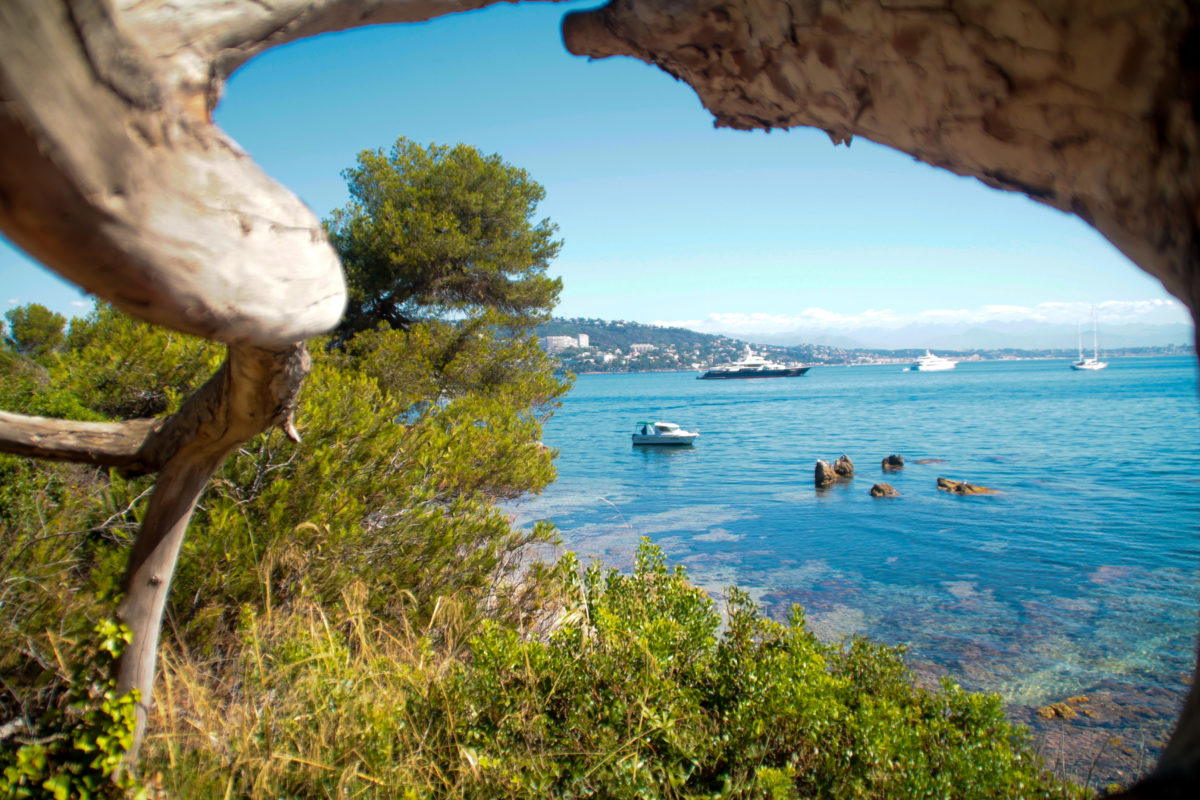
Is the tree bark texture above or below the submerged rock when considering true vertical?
above

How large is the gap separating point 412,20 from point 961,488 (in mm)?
23576

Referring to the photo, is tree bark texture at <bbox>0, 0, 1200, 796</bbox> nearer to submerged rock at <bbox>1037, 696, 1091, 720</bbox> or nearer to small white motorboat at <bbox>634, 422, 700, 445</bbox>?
submerged rock at <bbox>1037, 696, 1091, 720</bbox>

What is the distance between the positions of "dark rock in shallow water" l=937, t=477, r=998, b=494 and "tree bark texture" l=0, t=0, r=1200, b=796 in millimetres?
22915

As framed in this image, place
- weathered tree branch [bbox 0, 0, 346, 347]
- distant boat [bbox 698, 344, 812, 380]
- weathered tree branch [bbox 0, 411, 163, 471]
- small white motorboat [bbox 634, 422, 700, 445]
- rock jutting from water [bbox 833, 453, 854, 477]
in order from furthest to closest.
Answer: distant boat [bbox 698, 344, 812, 380]
small white motorboat [bbox 634, 422, 700, 445]
rock jutting from water [bbox 833, 453, 854, 477]
weathered tree branch [bbox 0, 411, 163, 471]
weathered tree branch [bbox 0, 0, 346, 347]

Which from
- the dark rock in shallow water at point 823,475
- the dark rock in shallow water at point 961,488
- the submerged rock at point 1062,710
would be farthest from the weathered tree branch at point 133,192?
the dark rock in shallow water at point 961,488

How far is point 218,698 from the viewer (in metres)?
3.79

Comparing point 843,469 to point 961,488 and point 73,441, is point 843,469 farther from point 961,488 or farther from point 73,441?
point 73,441

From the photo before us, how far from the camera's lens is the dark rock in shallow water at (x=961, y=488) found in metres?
20.8

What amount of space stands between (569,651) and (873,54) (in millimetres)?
3265

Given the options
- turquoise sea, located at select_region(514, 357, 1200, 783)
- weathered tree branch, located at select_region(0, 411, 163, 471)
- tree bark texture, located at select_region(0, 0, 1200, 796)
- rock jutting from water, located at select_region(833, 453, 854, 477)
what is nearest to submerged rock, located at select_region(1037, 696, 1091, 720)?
turquoise sea, located at select_region(514, 357, 1200, 783)

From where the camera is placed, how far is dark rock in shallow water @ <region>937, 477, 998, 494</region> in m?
20.8

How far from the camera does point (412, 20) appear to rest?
143cm

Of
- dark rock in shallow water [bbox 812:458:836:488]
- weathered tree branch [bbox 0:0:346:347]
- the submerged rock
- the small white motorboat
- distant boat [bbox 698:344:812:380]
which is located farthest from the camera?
distant boat [bbox 698:344:812:380]

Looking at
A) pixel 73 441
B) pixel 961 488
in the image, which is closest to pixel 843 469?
pixel 961 488
